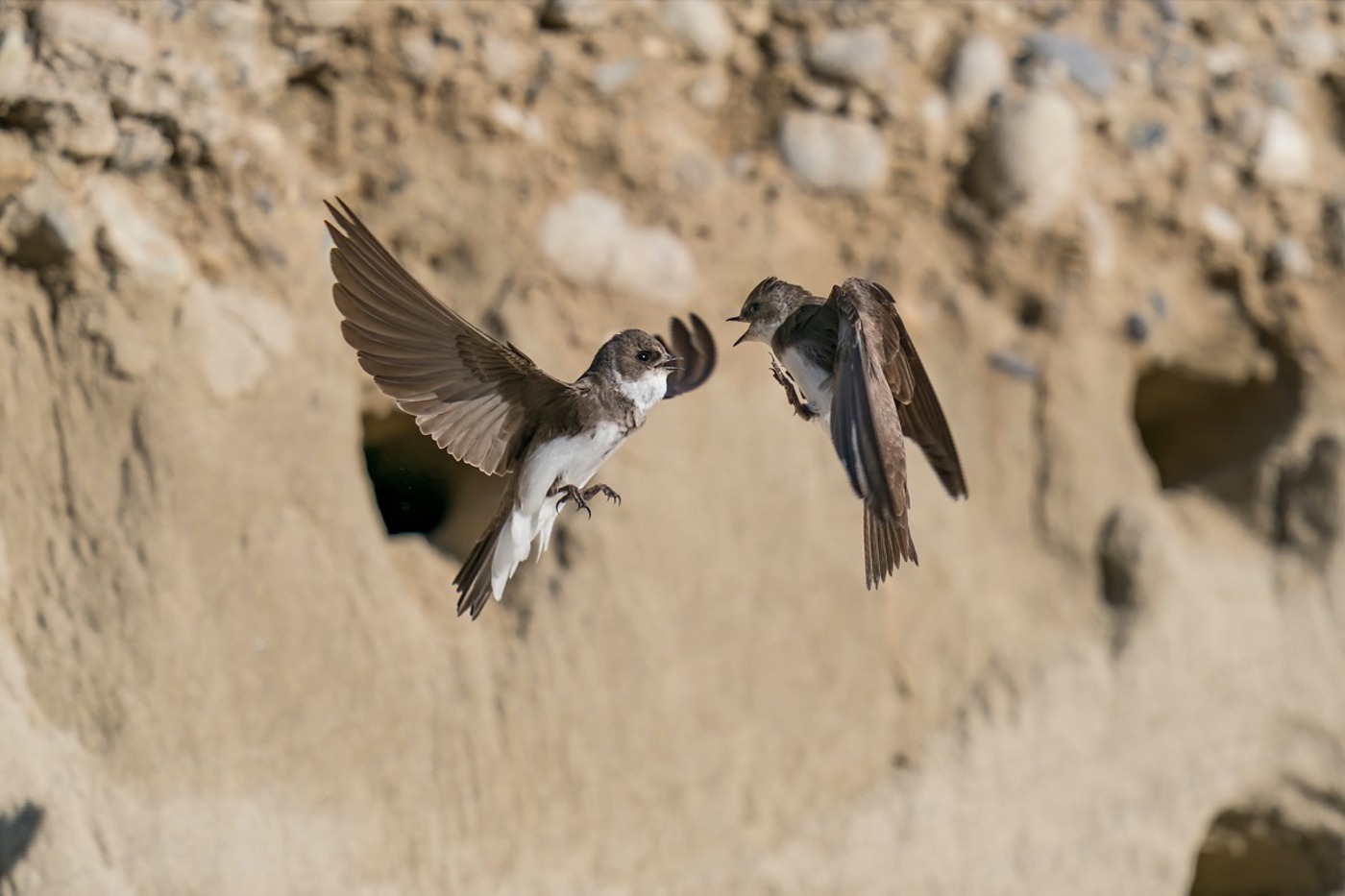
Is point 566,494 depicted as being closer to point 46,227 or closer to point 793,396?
point 793,396

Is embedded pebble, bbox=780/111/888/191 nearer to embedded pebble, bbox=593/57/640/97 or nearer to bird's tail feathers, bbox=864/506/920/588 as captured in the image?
embedded pebble, bbox=593/57/640/97

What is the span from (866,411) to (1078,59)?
2803 millimetres

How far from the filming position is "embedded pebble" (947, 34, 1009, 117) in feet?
14.9

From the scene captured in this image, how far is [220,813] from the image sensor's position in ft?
11.7

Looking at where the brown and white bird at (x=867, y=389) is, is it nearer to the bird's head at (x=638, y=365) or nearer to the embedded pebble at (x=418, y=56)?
the bird's head at (x=638, y=365)

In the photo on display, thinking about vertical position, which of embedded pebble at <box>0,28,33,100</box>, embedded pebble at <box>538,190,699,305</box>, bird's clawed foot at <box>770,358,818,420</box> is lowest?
embedded pebble at <box>538,190,699,305</box>

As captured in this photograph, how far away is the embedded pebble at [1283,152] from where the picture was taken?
485 cm

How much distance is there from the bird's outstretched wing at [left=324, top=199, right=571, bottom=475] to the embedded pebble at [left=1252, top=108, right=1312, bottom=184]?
2.80 metres

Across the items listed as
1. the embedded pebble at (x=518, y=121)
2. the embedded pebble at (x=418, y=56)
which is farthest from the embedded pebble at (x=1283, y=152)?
the embedded pebble at (x=418, y=56)

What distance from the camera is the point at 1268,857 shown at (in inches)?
201

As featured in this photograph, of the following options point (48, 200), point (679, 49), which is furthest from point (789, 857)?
point (48, 200)

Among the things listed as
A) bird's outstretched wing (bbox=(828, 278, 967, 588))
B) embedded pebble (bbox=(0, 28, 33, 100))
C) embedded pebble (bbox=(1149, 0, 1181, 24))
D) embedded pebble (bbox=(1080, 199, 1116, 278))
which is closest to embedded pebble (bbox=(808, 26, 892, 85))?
embedded pebble (bbox=(1080, 199, 1116, 278))

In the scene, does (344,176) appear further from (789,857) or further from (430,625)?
(789,857)

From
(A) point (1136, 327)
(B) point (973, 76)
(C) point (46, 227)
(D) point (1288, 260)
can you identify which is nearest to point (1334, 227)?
(D) point (1288, 260)
